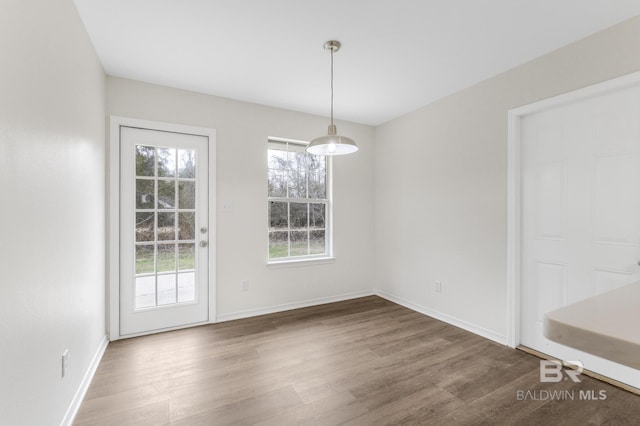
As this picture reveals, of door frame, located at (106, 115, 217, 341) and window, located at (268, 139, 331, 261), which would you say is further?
window, located at (268, 139, 331, 261)

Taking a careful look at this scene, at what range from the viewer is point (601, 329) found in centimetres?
54

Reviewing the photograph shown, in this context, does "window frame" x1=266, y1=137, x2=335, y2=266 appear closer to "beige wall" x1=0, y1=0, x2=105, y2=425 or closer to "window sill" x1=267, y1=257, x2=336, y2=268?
"window sill" x1=267, y1=257, x2=336, y2=268

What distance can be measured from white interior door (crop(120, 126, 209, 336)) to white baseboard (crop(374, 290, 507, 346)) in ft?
8.06

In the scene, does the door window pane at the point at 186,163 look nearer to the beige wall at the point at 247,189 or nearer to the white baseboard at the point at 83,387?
the beige wall at the point at 247,189

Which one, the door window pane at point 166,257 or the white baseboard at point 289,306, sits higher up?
the door window pane at point 166,257

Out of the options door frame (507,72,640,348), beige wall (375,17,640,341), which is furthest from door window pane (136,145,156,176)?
door frame (507,72,640,348)

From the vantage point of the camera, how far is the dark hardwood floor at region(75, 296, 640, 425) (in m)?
1.83

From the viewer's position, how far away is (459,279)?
10.8 feet

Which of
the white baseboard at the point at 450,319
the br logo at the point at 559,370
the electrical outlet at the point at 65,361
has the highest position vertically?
the electrical outlet at the point at 65,361

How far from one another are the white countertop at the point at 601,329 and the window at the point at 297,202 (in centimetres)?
339

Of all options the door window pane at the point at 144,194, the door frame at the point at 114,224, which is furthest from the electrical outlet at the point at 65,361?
the door window pane at the point at 144,194

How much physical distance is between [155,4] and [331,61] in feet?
4.48

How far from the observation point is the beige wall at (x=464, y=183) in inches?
93.4

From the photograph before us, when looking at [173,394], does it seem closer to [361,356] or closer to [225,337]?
[225,337]
